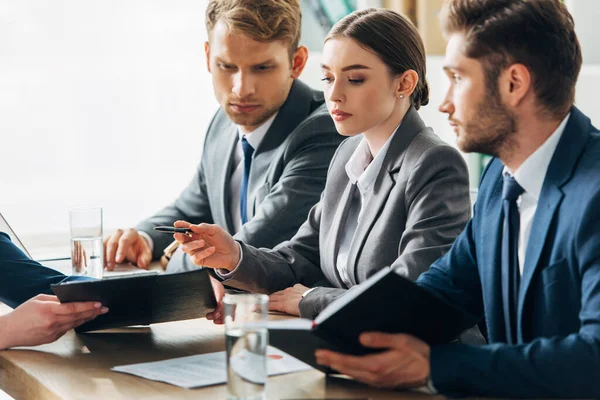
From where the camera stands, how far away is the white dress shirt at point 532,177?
5.31ft

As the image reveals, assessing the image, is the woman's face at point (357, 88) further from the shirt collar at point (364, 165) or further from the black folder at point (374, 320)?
the black folder at point (374, 320)

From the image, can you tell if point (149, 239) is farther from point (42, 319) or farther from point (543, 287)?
point (543, 287)

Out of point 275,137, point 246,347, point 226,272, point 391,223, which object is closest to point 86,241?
point 226,272

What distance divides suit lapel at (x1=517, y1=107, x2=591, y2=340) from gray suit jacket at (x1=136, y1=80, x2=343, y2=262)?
1.14m

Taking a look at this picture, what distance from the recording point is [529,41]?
1.58 metres

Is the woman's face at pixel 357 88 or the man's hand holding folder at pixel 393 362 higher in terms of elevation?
the woman's face at pixel 357 88

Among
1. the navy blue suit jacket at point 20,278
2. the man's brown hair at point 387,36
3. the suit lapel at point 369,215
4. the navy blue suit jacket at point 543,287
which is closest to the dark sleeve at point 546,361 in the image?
the navy blue suit jacket at point 543,287

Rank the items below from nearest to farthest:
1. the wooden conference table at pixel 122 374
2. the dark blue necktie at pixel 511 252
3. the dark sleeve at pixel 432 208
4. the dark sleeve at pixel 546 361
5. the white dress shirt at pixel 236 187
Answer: the dark sleeve at pixel 546 361, the wooden conference table at pixel 122 374, the dark blue necktie at pixel 511 252, the dark sleeve at pixel 432 208, the white dress shirt at pixel 236 187

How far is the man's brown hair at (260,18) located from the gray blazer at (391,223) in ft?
1.74

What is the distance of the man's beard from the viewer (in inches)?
63.4

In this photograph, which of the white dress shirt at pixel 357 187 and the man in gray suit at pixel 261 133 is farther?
the man in gray suit at pixel 261 133

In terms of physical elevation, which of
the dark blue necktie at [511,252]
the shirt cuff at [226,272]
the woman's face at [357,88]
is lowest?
the shirt cuff at [226,272]

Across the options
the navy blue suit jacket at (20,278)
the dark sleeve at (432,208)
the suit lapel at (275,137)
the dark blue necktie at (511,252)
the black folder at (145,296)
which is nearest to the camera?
the dark blue necktie at (511,252)

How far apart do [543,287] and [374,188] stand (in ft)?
2.29
